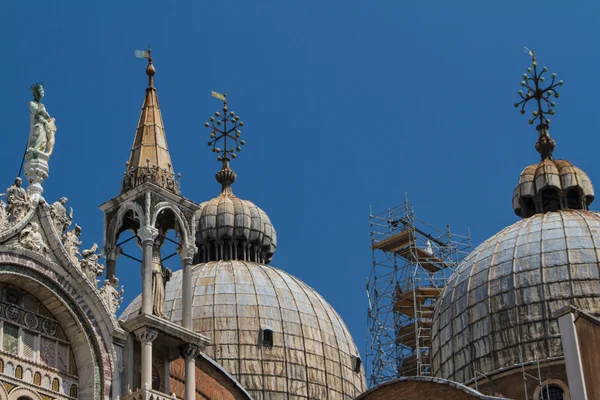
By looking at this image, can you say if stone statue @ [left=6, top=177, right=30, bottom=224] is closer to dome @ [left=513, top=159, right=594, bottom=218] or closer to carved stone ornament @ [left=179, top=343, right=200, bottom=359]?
carved stone ornament @ [left=179, top=343, right=200, bottom=359]

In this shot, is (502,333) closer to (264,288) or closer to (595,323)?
(264,288)

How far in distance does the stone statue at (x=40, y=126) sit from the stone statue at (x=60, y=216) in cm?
114

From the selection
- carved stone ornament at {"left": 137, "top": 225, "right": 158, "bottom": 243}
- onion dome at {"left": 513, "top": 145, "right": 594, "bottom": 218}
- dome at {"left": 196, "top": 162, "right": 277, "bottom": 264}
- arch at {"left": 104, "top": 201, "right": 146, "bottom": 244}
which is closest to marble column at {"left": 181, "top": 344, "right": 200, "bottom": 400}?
carved stone ornament at {"left": 137, "top": 225, "right": 158, "bottom": 243}

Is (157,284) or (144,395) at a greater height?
(157,284)

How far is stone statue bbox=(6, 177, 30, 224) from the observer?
30.0 metres

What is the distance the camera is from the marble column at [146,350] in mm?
30355

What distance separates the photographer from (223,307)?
5188 cm

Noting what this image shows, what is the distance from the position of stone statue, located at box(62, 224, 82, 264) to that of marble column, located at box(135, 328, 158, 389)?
71.8 inches

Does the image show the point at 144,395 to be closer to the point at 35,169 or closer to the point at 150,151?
the point at 35,169

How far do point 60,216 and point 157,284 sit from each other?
285 cm

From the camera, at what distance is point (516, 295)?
155ft

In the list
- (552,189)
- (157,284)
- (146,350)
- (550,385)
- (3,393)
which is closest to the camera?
(3,393)

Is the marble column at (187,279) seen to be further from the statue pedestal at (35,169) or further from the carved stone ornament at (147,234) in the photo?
the statue pedestal at (35,169)

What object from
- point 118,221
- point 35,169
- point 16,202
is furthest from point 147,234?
point 16,202
